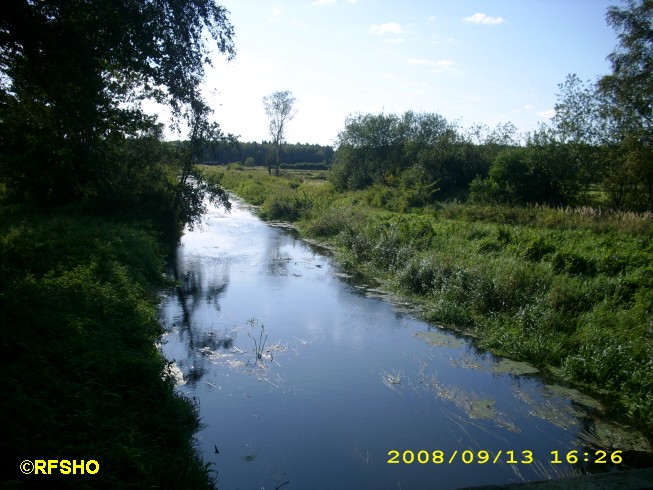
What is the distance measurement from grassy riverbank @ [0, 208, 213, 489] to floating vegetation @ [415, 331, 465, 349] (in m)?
5.55

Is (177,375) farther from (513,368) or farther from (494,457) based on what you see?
(513,368)

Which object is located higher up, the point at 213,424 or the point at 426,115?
the point at 426,115

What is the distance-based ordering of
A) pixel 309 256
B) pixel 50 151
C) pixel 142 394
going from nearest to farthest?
1. pixel 142 394
2. pixel 50 151
3. pixel 309 256

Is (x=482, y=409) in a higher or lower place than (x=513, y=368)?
lower

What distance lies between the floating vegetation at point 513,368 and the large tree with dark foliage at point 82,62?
9.42 meters

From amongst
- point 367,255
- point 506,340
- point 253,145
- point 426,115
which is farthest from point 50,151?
point 253,145

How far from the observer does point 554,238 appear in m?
13.1

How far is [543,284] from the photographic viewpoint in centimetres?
1051

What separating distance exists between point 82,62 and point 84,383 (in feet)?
21.6

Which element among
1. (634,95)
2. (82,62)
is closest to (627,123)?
(634,95)

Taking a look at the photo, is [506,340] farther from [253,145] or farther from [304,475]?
[253,145]

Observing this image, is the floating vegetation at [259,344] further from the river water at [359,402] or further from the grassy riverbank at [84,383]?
the grassy riverbank at [84,383]

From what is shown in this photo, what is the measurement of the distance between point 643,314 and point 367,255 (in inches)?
390

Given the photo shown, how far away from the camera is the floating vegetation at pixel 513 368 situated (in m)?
8.33
